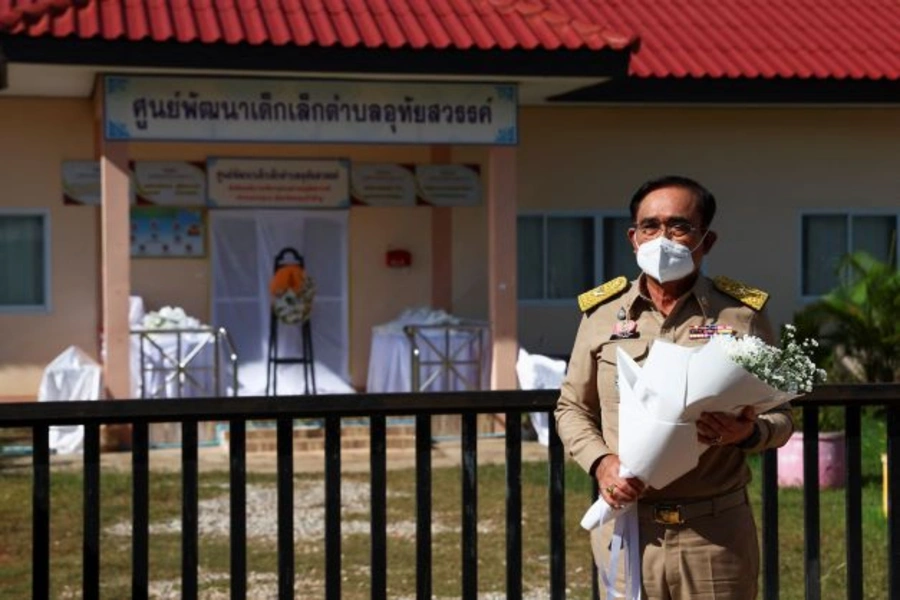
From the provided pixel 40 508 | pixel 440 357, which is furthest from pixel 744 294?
pixel 440 357

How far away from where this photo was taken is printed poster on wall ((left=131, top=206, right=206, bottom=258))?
16359 millimetres

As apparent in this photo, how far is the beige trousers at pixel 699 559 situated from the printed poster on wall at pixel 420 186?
13091 mm

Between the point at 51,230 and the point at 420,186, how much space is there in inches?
150

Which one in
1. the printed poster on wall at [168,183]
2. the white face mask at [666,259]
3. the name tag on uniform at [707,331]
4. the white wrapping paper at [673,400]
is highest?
the printed poster on wall at [168,183]

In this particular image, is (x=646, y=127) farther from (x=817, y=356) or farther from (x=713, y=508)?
(x=713, y=508)

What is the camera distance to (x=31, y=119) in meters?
16.0

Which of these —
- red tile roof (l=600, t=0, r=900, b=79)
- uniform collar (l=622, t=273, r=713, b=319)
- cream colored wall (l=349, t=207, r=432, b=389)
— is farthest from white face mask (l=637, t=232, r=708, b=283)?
cream colored wall (l=349, t=207, r=432, b=389)

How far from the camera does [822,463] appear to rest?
11.9 meters

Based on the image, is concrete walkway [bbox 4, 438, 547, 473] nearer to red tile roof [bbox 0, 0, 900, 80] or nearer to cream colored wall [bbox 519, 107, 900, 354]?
cream colored wall [bbox 519, 107, 900, 354]

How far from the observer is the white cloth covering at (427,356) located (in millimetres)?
15344

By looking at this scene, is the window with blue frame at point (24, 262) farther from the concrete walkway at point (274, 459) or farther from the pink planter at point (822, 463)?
the pink planter at point (822, 463)

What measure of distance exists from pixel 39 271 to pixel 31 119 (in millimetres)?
1554

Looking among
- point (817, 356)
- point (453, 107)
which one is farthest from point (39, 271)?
point (817, 356)

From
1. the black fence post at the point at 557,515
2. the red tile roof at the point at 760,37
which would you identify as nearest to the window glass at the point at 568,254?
the red tile roof at the point at 760,37
